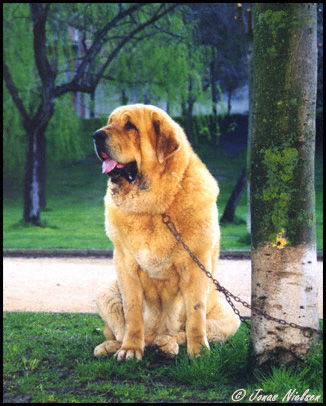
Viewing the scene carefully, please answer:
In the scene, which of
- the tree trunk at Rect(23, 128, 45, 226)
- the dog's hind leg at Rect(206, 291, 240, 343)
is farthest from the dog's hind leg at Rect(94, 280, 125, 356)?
the tree trunk at Rect(23, 128, 45, 226)

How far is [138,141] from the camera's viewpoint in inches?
156

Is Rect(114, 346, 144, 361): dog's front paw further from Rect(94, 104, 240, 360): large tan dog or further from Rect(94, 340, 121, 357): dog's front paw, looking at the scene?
Rect(94, 340, 121, 357): dog's front paw

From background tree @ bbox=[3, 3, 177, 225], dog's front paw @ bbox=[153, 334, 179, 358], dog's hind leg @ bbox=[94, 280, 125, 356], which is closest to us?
dog's front paw @ bbox=[153, 334, 179, 358]

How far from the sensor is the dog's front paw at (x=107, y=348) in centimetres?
426

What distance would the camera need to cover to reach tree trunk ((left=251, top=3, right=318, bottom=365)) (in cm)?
364

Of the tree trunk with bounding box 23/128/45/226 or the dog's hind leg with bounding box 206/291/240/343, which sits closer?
the dog's hind leg with bounding box 206/291/240/343

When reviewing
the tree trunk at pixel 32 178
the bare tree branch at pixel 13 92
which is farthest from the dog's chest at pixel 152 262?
the bare tree branch at pixel 13 92

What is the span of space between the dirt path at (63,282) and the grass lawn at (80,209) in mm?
1687

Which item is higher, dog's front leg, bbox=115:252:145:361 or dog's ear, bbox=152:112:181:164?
dog's ear, bbox=152:112:181:164

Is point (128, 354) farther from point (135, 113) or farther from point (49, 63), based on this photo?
point (49, 63)

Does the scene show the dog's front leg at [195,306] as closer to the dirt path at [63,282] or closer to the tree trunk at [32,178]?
the dirt path at [63,282]

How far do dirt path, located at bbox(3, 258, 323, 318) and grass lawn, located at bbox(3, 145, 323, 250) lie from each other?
1687 millimetres

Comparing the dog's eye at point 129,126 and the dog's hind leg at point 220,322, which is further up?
the dog's eye at point 129,126

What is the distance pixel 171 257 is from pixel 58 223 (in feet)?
43.0
